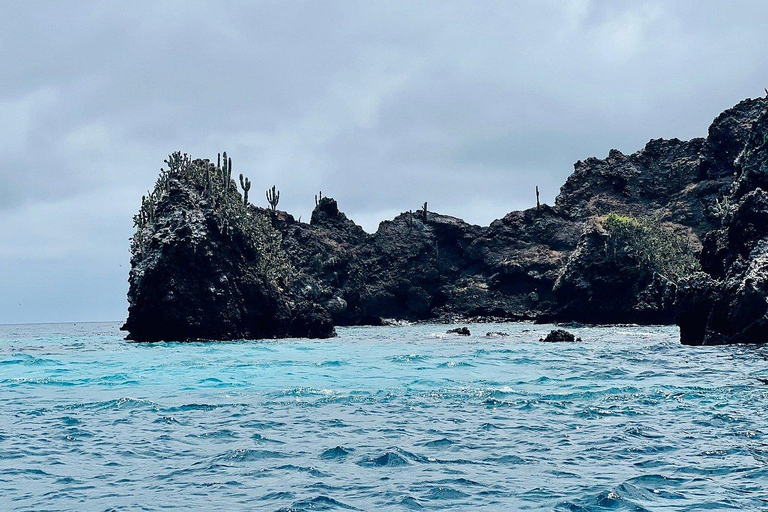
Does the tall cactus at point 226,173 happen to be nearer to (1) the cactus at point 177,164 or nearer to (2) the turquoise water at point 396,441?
(1) the cactus at point 177,164

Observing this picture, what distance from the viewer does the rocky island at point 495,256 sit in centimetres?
4528

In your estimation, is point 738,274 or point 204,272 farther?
point 204,272

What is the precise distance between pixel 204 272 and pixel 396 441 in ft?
171

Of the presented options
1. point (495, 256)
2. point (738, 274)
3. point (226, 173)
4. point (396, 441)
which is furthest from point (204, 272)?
point (495, 256)

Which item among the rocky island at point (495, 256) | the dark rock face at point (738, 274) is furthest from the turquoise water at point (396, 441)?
the rocky island at point (495, 256)

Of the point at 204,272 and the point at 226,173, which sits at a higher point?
the point at 226,173

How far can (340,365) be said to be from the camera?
31297 mm

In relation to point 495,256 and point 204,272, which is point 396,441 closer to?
point 204,272

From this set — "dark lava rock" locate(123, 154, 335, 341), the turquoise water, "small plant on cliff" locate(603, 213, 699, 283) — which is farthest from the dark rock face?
"dark lava rock" locate(123, 154, 335, 341)

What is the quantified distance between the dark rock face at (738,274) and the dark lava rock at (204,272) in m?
37.9

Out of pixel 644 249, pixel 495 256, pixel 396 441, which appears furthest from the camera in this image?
pixel 495 256

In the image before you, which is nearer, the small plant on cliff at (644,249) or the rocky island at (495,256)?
the rocky island at (495,256)

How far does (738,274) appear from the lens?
38688 millimetres

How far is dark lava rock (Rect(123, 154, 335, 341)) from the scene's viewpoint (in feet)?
196
